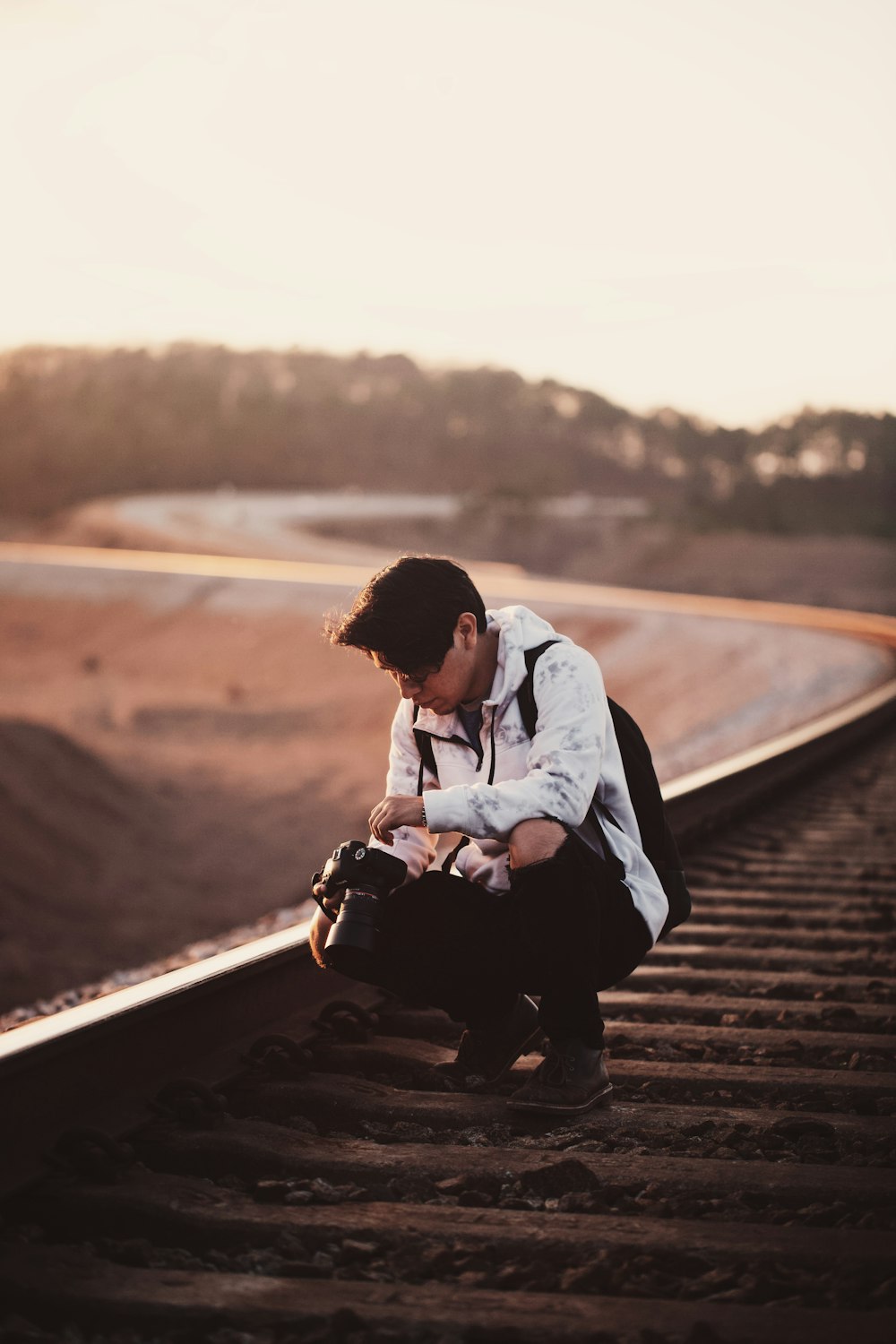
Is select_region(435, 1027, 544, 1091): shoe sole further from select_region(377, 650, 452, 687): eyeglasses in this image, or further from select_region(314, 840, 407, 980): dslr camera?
select_region(377, 650, 452, 687): eyeglasses

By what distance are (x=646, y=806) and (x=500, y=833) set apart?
49cm

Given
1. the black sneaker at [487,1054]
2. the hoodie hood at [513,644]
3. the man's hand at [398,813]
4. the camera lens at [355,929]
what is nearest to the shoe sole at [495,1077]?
the black sneaker at [487,1054]

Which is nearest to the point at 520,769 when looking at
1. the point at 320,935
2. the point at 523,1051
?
the point at 320,935

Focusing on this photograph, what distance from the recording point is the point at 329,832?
731 inches

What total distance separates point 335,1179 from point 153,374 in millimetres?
126282

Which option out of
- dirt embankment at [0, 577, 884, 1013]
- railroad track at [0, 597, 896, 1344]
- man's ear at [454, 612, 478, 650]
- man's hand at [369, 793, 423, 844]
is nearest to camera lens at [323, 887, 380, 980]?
man's hand at [369, 793, 423, 844]

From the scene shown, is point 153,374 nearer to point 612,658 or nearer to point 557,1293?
point 612,658

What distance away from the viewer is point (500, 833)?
117 inches

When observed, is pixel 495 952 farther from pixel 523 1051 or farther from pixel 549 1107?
pixel 523 1051

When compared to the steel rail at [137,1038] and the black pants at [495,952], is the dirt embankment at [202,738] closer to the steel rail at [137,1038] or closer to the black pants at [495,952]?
the steel rail at [137,1038]

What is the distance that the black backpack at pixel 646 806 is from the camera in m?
3.29

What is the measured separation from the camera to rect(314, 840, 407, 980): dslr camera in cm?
309

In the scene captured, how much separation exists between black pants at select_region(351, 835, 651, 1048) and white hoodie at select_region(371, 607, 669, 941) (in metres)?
0.07

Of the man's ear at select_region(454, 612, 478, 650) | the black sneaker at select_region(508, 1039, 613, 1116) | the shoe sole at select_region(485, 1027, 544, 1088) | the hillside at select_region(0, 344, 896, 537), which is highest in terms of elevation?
the hillside at select_region(0, 344, 896, 537)
